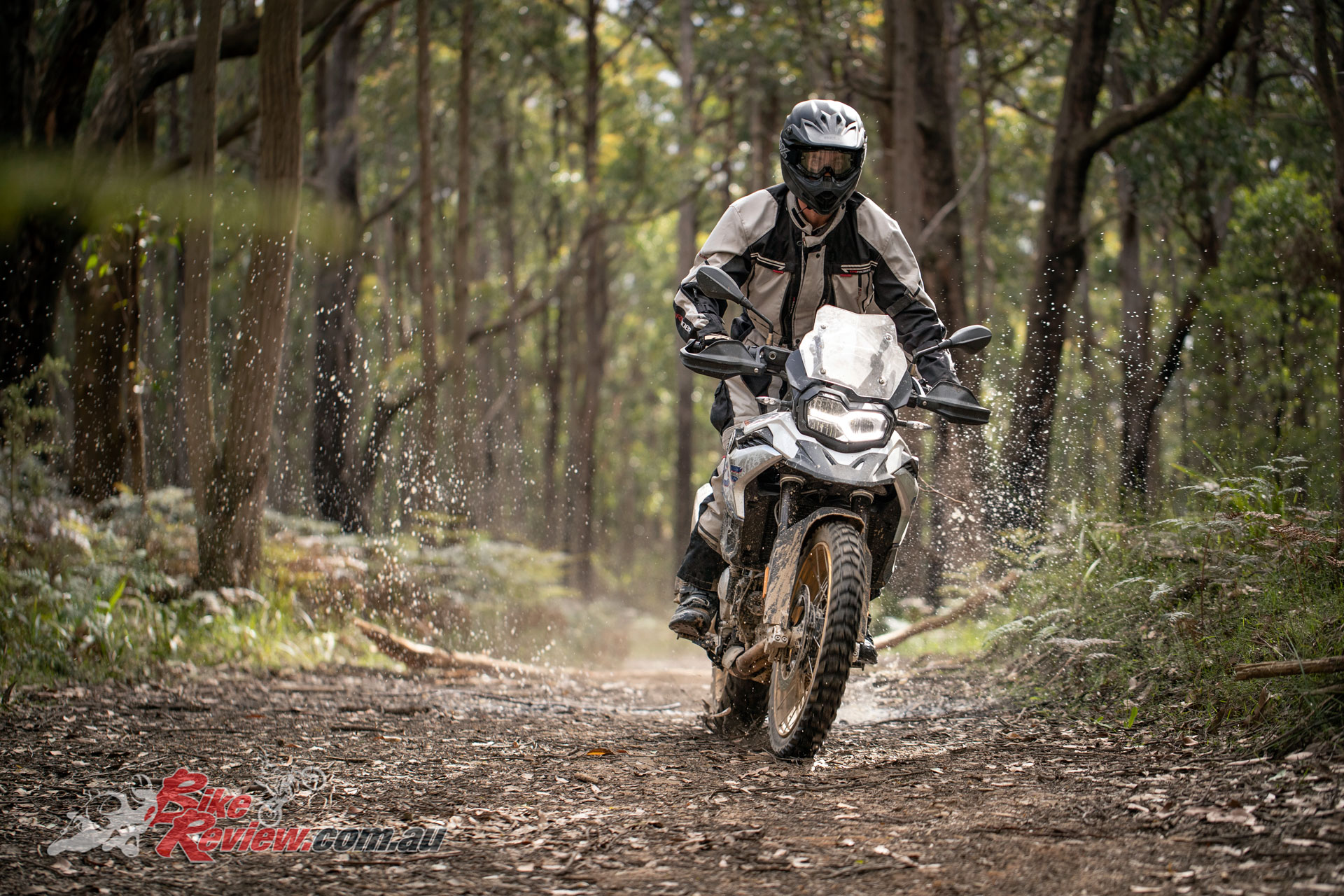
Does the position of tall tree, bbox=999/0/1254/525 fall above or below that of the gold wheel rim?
above

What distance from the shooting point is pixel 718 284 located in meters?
4.14

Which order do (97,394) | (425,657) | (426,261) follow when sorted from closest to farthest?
(425,657)
(97,394)
(426,261)

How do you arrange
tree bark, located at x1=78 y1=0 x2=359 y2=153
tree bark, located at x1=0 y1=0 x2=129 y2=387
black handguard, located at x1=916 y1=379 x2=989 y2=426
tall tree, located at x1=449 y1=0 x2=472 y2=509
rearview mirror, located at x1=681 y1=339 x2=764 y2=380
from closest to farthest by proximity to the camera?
rearview mirror, located at x1=681 y1=339 x2=764 y2=380 → black handguard, located at x1=916 y1=379 x2=989 y2=426 → tree bark, located at x1=0 y1=0 x2=129 y2=387 → tree bark, located at x1=78 y1=0 x2=359 y2=153 → tall tree, located at x1=449 y1=0 x2=472 y2=509

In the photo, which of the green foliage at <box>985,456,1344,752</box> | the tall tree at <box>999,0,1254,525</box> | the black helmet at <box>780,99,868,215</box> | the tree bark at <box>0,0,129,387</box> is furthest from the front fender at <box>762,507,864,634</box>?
the tree bark at <box>0,0,129,387</box>

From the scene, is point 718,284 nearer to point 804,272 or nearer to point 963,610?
point 804,272

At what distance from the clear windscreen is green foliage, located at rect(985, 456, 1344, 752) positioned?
175 cm

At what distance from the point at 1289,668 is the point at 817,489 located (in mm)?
1732

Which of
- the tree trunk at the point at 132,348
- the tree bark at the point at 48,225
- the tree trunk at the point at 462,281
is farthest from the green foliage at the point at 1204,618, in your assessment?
the tree trunk at the point at 462,281

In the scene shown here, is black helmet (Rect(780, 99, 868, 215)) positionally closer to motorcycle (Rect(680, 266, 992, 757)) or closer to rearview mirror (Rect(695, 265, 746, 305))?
motorcycle (Rect(680, 266, 992, 757))

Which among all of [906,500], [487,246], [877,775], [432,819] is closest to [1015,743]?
[877,775]

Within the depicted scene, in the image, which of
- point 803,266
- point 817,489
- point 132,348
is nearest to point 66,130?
point 132,348

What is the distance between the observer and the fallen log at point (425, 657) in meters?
8.98

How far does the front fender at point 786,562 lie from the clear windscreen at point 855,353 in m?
0.50

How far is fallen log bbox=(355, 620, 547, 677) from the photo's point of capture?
8.98 meters
